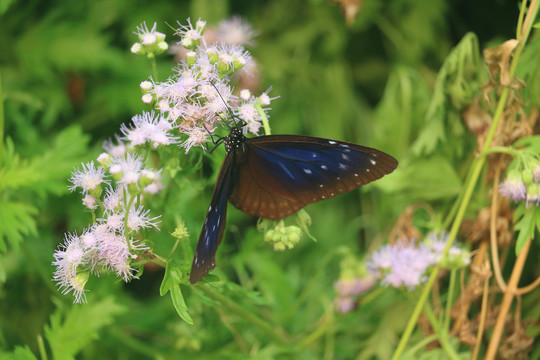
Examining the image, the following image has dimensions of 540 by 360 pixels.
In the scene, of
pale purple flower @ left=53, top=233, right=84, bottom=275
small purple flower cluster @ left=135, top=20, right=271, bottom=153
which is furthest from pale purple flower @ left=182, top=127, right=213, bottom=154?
pale purple flower @ left=53, top=233, right=84, bottom=275

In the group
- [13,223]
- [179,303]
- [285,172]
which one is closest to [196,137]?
[285,172]

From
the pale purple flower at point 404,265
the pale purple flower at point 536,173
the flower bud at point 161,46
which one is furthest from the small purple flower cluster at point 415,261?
the flower bud at point 161,46

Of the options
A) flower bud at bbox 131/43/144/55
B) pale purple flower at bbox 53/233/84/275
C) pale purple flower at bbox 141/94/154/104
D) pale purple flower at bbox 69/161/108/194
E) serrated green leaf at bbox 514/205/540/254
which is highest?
flower bud at bbox 131/43/144/55

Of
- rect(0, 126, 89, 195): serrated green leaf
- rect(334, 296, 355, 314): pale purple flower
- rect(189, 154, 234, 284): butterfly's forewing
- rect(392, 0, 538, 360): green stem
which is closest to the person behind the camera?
rect(189, 154, 234, 284): butterfly's forewing

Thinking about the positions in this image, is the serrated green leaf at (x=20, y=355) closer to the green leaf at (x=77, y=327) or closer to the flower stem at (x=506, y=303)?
the green leaf at (x=77, y=327)

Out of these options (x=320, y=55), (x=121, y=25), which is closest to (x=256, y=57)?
(x=320, y=55)

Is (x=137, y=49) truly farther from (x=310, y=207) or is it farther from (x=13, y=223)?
(x=310, y=207)

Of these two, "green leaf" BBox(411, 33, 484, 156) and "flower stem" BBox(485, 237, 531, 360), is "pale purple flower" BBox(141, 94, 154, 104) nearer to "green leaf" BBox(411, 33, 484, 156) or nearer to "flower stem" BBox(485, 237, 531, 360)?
"green leaf" BBox(411, 33, 484, 156)
